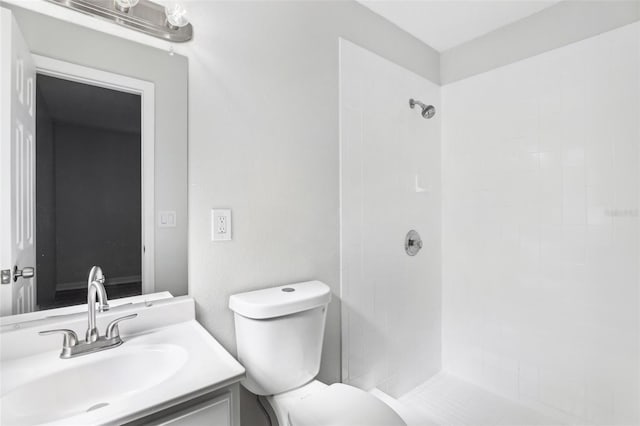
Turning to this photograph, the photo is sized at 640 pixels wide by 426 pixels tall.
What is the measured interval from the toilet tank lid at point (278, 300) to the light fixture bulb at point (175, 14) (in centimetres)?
97

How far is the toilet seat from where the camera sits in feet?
3.51

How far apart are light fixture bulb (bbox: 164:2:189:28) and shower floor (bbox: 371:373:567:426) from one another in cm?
173

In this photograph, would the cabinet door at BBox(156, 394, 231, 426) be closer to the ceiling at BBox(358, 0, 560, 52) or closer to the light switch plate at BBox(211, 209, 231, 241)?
the light switch plate at BBox(211, 209, 231, 241)

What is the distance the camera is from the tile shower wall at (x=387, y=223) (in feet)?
5.57

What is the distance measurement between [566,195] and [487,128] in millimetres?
576

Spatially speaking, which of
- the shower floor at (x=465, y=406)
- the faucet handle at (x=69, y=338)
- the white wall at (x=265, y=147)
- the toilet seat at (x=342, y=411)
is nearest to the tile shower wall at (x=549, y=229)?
the shower floor at (x=465, y=406)

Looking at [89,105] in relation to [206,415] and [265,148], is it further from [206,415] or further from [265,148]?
[206,415]

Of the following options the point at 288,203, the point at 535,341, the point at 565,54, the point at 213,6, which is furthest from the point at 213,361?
the point at 565,54

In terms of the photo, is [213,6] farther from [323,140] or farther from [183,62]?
[323,140]

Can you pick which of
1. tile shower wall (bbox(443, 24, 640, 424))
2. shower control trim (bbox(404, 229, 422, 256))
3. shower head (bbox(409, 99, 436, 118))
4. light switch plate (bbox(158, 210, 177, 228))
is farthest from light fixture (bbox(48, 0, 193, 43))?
tile shower wall (bbox(443, 24, 640, 424))

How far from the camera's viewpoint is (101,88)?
3.46 feet

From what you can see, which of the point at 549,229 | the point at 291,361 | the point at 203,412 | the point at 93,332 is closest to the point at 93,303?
the point at 93,332

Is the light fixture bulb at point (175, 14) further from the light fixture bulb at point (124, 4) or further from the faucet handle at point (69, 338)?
the faucet handle at point (69, 338)

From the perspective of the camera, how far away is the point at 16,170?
0.91m
